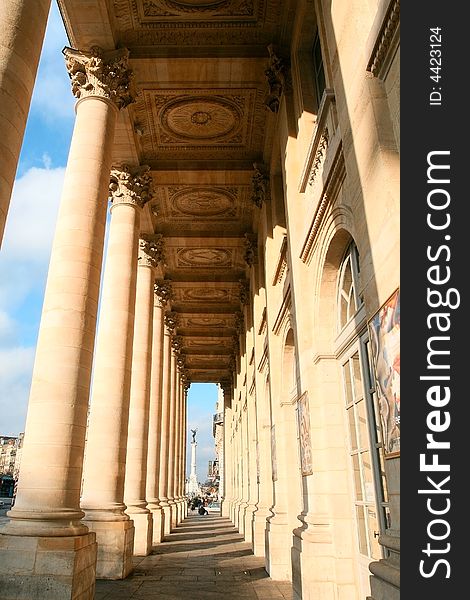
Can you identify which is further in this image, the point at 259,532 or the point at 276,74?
the point at 259,532

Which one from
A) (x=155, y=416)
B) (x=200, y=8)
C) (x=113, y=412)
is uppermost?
(x=200, y=8)

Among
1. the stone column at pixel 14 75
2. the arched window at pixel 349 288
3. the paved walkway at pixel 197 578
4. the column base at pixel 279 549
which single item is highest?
the stone column at pixel 14 75

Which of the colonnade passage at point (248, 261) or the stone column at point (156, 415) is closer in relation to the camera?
the colonnade passage at point (248, 261)

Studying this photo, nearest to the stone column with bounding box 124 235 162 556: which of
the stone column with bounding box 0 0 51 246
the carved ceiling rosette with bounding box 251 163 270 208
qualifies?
the carved ceiling rosette with bounding box 251 163 270 208

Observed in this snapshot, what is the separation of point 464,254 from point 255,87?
12.3m

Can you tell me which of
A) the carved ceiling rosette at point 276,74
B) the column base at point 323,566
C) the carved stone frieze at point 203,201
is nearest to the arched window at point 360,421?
the column base at point 323,566

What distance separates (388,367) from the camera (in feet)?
14.7

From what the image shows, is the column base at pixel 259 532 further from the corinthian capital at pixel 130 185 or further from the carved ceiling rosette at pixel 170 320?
the carved ceiling rosette at pixel 170 320

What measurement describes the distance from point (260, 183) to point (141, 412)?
8.29 metres

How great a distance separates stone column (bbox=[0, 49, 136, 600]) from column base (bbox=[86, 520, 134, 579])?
272 centimetres

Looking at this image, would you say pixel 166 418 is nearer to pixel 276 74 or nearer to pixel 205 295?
pixel 205 295

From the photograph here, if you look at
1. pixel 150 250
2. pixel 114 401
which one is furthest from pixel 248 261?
pixel 114 401

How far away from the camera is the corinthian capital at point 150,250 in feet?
64.1

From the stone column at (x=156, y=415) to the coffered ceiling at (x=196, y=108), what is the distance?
7.25 feet
